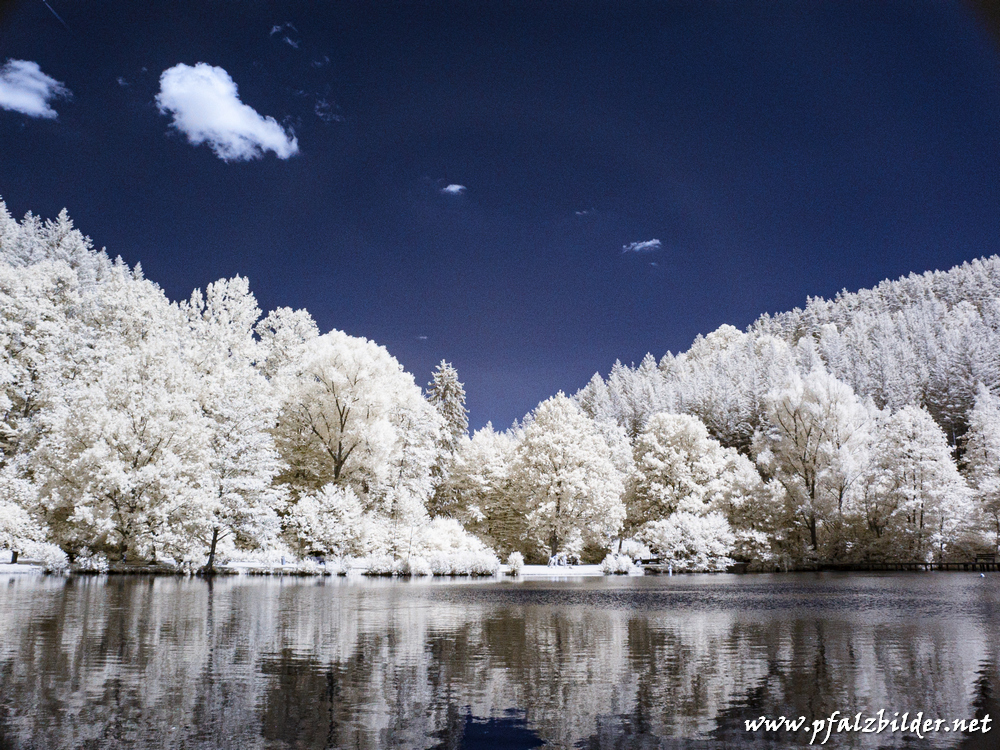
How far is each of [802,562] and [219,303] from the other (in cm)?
5007

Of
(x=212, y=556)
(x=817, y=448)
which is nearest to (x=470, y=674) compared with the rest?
(x=212, y=556)

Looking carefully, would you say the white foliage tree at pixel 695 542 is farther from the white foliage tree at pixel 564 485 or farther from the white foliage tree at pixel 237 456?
the white foliage tree at pixel 237 456

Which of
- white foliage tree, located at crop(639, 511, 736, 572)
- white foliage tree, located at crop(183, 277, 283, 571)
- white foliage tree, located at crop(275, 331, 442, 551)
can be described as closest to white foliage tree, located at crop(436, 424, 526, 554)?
white foliage tree, located at crop(275, 331, 442, 551)

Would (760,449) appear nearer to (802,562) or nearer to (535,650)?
(802,562)

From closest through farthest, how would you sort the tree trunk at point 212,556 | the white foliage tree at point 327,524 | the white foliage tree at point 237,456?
1. the tree trunk at point 212,556
2. the white foliage tree at point 237,456
3. the white foliage tree at point 327,524

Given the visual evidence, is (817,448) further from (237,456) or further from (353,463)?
(237,456)

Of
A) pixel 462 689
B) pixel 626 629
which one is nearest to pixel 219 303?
pixel 626 629

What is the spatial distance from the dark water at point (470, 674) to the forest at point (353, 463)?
53.9ft

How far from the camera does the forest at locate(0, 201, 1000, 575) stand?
3491 cm

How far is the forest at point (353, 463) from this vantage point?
34.9 metres

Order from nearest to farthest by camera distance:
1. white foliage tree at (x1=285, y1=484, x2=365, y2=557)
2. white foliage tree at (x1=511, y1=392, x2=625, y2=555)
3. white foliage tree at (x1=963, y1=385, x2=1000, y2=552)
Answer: white foliage tree at (x1=285, y1=484, x2=365, y2=557)
white foliage tree at (x1=963, y1=385, x2=1000, y2=552)
white foliage tree at (x1=511, y1=392, x2=625, y2=555)

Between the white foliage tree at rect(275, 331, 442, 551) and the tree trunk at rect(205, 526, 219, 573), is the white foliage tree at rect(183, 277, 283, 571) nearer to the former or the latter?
the tree trunk at rect(205, 526, 219, 573)

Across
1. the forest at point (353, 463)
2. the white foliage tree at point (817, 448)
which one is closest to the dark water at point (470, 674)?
the forest at point (353, 463)

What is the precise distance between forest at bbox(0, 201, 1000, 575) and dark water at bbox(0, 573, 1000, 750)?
647 inches
